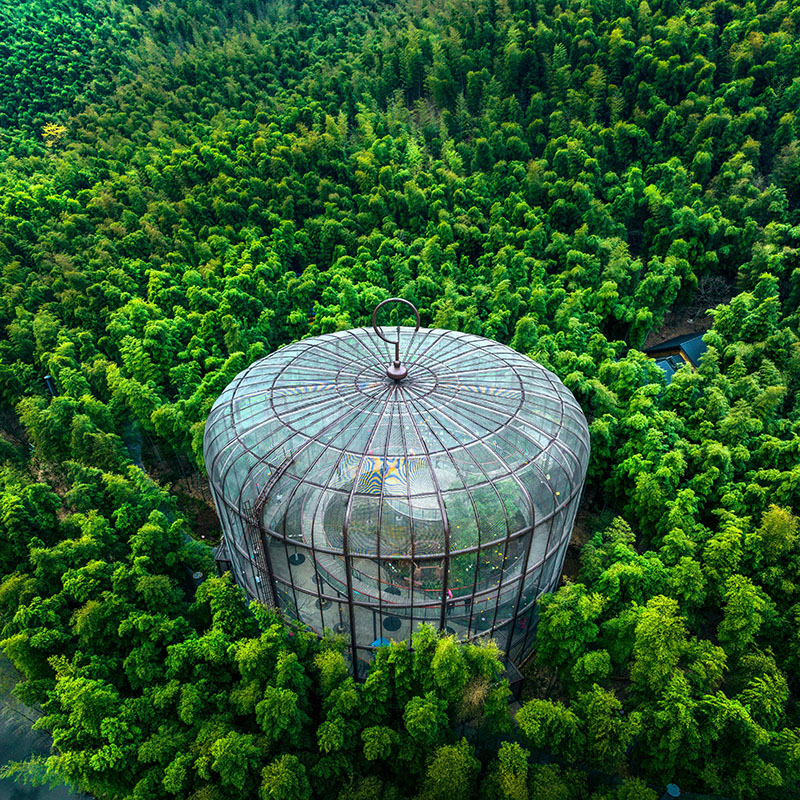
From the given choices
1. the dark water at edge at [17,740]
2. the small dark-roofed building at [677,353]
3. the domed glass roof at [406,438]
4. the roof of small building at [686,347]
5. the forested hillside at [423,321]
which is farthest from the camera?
the roof of small building at [686,347]

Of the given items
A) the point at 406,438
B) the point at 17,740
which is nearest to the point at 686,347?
the point at 406,438

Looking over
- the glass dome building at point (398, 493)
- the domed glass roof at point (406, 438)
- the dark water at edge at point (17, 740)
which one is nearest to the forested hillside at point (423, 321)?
the glass dome building at point (398, 493)

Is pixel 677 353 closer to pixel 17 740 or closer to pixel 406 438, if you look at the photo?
pixel 406 438

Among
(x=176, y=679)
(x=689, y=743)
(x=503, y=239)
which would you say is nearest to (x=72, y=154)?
(x=503, y=239)

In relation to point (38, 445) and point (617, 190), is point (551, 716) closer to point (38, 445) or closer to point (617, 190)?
point (38, 445)

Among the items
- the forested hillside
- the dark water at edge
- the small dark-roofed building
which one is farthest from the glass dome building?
the small dark-roofed building

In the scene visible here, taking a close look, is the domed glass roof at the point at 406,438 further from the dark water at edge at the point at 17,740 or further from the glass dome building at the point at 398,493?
the dark water at edge at the point at 17,740
